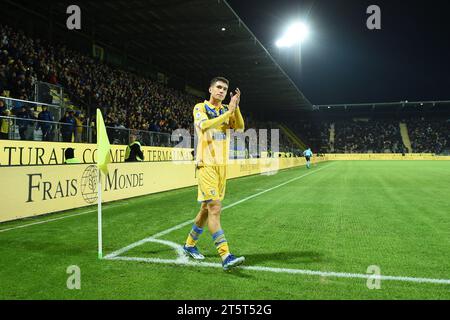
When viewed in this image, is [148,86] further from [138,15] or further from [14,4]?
[14,4]

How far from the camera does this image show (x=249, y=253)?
17.5ft

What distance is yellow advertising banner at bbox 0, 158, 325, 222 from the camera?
7.86 m

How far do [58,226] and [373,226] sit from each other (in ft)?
19.9

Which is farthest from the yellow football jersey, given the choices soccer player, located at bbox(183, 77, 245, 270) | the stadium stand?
the stadium stand

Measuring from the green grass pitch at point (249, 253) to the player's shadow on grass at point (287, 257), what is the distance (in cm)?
1

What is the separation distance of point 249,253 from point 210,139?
5.75ft

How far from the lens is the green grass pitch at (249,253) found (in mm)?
3848

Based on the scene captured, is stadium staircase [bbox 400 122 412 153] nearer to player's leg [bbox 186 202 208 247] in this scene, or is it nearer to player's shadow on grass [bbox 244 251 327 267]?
player's shadow on grass [bbox 244 251 327 267]

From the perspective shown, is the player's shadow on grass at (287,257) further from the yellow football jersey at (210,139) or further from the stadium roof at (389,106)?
the stadium roof at (389,106)

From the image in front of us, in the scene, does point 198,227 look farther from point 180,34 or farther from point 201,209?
point 180,34

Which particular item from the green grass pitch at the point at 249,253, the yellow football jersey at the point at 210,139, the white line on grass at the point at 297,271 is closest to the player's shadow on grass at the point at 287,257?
the green grass pitch at the point at 249,253

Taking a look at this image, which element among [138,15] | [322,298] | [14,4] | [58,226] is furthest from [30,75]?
[322,298]

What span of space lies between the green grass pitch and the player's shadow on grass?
0.01 meters

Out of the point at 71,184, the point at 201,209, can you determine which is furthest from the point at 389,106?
the point at 201,209
